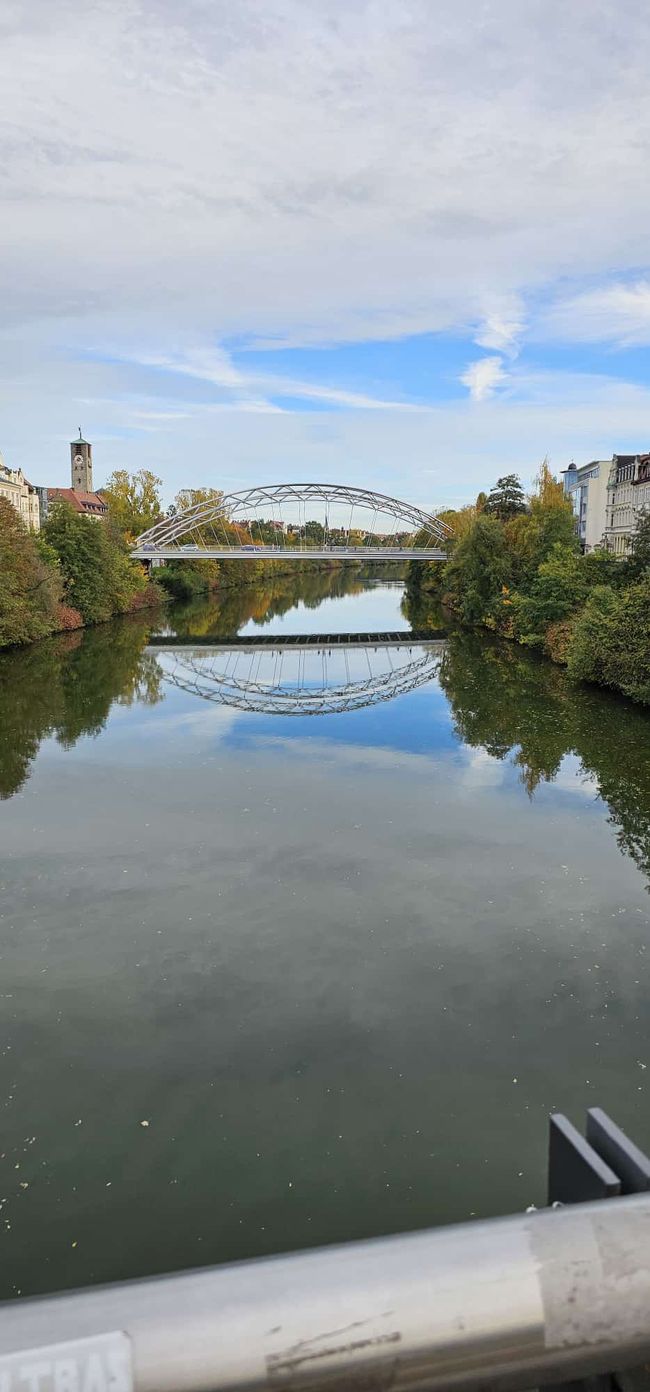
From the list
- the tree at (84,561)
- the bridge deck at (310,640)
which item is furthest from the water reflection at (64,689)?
the tree at (84,561)

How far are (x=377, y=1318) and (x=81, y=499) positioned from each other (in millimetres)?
107079

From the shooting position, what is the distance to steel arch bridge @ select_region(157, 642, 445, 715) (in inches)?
1184

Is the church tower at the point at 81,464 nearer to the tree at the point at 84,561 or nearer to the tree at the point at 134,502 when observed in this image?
the tree at the point at 134,502

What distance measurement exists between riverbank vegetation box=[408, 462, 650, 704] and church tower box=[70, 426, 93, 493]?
201ft

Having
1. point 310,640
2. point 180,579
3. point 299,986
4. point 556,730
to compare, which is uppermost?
point 180,579

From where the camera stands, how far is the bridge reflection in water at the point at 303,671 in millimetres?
30328

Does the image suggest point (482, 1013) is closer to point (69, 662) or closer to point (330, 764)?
point (330, 764)

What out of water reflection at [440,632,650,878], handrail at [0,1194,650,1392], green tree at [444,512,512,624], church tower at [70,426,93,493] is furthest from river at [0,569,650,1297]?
church tower at [70,426,93,493]

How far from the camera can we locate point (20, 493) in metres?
74.8

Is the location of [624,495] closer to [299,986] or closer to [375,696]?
[375,696]

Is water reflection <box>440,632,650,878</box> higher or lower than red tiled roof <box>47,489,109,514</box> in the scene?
lower

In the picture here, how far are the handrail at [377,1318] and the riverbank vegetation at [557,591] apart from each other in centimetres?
2567

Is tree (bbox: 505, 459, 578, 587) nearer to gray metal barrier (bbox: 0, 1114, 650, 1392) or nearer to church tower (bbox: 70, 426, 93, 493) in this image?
gray metal barrier (bbox: 0, 1114, 650, 1392)

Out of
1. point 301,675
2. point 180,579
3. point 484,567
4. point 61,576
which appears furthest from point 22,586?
point 180,579
